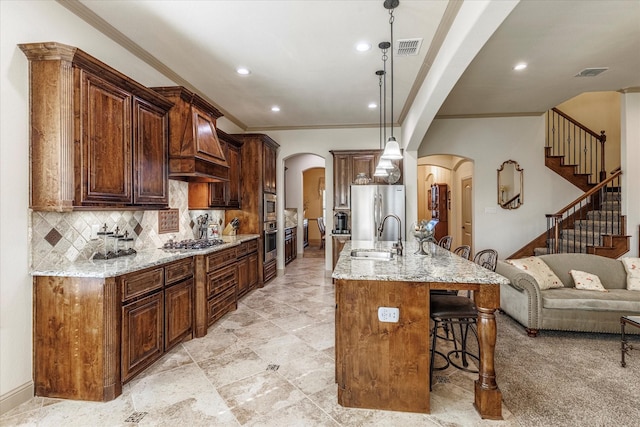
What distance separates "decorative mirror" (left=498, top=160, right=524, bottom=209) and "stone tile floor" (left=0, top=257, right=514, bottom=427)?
4542mm

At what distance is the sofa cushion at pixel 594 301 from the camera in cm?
318

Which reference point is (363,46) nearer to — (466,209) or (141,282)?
(141,282)

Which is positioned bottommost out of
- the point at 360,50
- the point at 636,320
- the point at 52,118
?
the point at 636,320

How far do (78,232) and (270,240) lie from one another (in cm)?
338

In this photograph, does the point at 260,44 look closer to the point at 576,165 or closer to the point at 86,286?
the point at 86,286

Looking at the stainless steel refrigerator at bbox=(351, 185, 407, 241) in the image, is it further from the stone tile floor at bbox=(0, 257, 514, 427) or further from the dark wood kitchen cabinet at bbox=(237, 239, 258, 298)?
the stone tile floor at bbox=(0, 257, 514, 427)

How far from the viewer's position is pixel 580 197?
5.00 metres

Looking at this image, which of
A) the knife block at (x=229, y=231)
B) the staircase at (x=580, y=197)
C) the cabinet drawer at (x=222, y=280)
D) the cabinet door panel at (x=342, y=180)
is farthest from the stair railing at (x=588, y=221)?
the knife block at (x=229, y=231)

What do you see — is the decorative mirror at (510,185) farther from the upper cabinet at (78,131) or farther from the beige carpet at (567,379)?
A: the upper cabinet at (78,131)

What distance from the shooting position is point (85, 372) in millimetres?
2172


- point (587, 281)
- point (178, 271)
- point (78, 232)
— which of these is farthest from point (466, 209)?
point (78, 232)

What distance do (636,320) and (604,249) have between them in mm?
2579

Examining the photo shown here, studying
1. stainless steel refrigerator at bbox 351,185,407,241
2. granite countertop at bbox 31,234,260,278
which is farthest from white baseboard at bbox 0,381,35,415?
stainless steel refrigerator at bbox 351,185,407,241

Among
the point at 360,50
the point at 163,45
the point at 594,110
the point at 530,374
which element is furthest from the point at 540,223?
the point at 163,45
